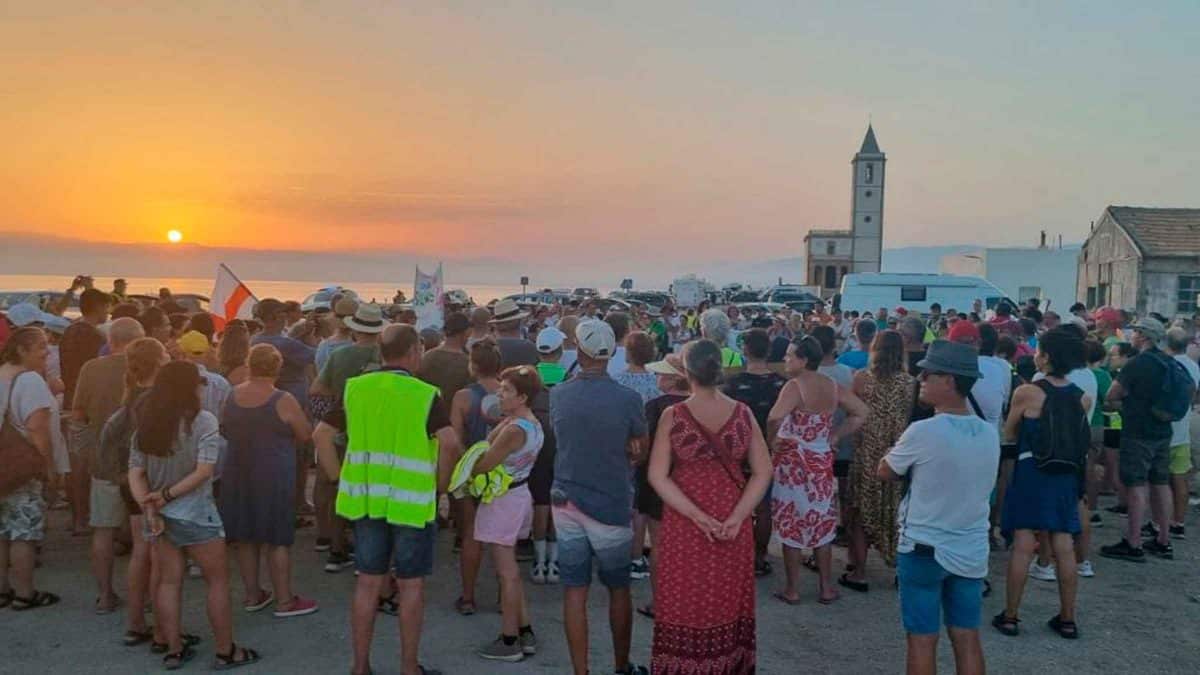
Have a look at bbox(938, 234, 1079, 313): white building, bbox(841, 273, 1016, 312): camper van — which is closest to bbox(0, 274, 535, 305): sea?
bbox(841, 273, 1016, 312): camper van

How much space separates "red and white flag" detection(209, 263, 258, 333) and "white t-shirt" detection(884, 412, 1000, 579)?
25.5 ft

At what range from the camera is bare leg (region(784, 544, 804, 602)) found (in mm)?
5500

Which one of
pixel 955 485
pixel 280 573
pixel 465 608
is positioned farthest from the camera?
pixel 465 608

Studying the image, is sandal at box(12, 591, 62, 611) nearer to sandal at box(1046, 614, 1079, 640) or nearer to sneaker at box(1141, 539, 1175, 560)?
sandal at box(1046, 614, 1079, 640)

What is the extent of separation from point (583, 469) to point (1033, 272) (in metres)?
52.4

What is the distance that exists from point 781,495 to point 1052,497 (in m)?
1.67

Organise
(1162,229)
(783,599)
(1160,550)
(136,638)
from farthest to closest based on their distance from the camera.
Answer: (1162,229)
(1160,550)
(783,599)
(136,638)

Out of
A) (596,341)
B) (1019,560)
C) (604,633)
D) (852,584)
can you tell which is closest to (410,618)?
(604,633)

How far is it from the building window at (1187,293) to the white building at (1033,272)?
17.4 metres

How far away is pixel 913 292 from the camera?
30609mm

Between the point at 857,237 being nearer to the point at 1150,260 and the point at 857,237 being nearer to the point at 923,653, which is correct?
the point at 1150,260

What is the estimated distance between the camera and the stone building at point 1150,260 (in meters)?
28.0

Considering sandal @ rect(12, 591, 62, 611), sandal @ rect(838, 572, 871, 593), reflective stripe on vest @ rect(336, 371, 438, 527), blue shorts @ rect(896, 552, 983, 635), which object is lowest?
sandal @ rect(12, 591, 62, 611)

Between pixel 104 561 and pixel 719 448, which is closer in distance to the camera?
pixel 719 448
